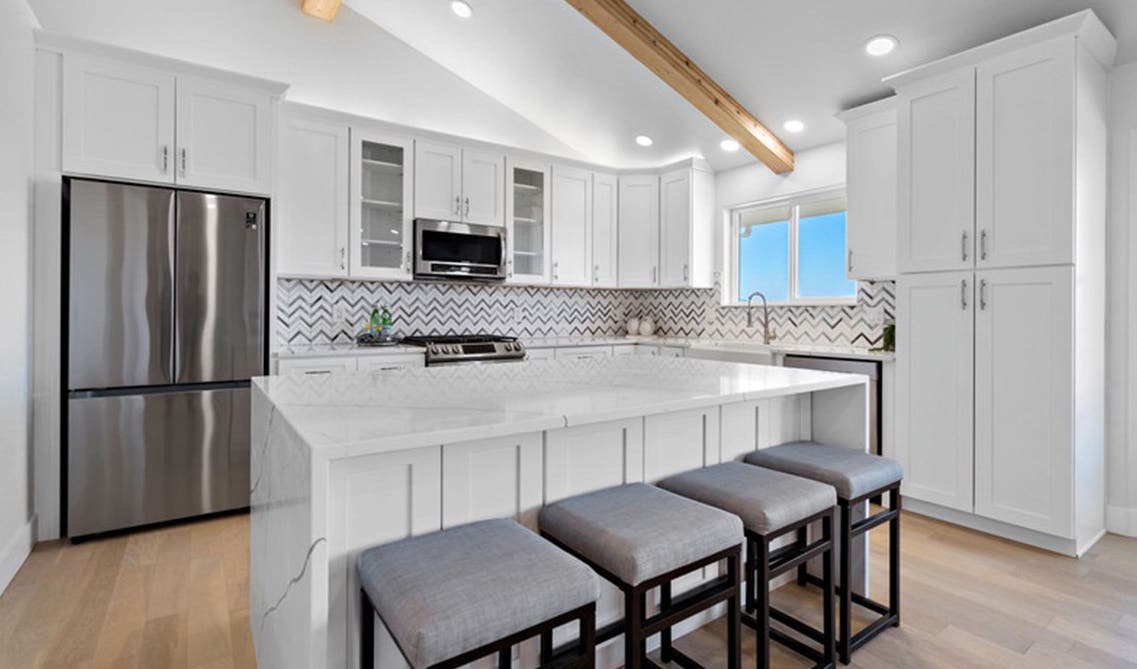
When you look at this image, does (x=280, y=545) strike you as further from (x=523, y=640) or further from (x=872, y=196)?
(x=872, y=196)

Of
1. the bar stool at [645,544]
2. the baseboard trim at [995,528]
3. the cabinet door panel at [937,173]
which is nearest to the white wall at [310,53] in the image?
the cabinet door panel at [937,173]

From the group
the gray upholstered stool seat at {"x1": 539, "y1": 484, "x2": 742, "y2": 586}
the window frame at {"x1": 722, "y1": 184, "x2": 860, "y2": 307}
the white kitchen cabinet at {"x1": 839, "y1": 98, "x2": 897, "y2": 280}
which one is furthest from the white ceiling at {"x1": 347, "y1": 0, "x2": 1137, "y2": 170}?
the gray upholstered stool seat at {"x1": 539, "y1": 484, "x2": 742, "y2": 586}

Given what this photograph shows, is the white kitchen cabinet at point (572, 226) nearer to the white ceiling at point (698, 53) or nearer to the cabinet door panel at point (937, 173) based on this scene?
the white ceiling at point (698, 53)

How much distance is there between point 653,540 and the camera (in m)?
1.27

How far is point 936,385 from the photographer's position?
2.93 metres

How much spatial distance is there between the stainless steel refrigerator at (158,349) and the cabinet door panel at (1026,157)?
A: 3760mm

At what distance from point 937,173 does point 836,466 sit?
1.95m

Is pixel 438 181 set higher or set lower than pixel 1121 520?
higher

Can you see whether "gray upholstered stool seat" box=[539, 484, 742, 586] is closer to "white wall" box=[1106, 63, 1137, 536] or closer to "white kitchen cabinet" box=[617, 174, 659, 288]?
"white wall" box=[1106, 63, 1137, 536]

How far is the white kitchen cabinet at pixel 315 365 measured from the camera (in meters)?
3.14

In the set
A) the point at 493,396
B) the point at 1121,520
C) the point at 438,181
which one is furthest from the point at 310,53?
the point at 1121,520

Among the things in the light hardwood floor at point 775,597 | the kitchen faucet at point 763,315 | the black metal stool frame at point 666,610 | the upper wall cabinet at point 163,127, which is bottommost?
the light hardwood floor at point 775,597

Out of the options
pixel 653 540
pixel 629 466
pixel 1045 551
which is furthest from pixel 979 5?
pixel 653 540

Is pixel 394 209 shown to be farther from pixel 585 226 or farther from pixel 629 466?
pixel 629 466
